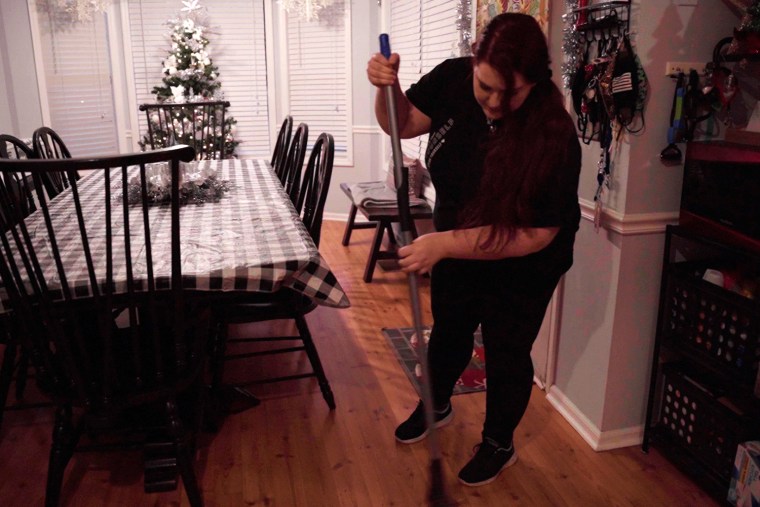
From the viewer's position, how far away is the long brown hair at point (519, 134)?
141 cm

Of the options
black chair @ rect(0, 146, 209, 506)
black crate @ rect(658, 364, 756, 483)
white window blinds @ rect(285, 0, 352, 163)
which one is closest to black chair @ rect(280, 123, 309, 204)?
black chair @ rect(0, 146, 209, 506)

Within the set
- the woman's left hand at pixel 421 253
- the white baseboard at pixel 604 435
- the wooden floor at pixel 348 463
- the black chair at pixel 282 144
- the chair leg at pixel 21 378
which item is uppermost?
the black chair at pixel 282 144

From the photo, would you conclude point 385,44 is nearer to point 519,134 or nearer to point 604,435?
point 519,134

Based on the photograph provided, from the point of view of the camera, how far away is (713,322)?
1.76 metres

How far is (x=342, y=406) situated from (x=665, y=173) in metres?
1.39

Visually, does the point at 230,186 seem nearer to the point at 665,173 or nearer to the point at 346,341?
the point at 346,341

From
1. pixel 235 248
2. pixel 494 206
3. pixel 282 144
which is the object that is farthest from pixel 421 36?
pixel 494 206

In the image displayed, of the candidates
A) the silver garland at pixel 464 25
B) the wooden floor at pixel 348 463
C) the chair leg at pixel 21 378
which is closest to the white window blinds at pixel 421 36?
the silver garland at pixel 464 25

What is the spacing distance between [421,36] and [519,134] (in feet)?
8.64

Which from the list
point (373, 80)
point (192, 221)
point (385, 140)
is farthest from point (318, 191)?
point (385, 140)

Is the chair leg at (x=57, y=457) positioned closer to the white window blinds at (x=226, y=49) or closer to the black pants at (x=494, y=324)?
the black pants at (x=494, y=324)

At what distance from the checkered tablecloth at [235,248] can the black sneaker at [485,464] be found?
652 mm

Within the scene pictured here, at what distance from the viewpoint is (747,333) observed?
1.63 meters

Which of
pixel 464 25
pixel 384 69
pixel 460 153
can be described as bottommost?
pixel 460 153
